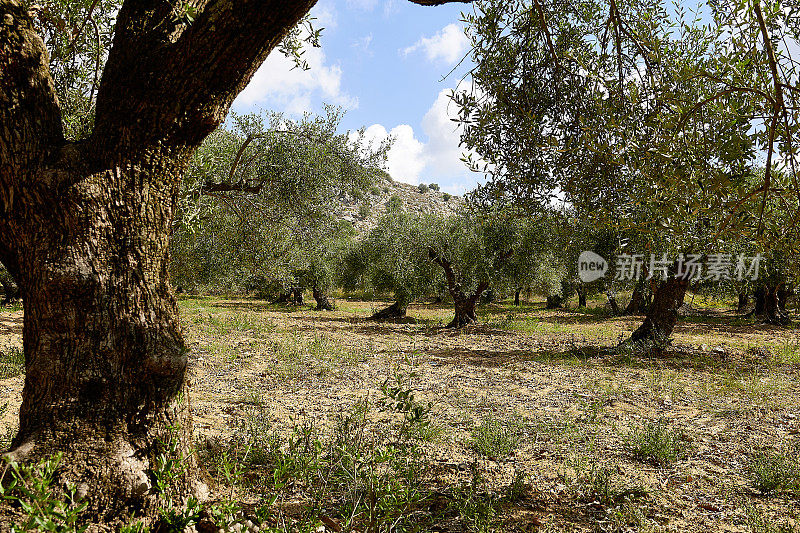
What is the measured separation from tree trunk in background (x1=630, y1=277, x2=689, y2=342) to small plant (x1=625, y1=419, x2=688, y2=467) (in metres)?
9.56

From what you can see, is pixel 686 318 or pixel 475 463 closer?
pixel 475 463

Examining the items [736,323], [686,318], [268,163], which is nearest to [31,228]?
[268,163]

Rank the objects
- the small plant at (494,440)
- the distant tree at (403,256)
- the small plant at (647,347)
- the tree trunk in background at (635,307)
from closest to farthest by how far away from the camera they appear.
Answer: the small plant at (494,440) → the small plant at (647,347) → the distant tree at (403,256) → the tree trunk in background at (635,307)

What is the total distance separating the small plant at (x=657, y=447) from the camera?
550 cm

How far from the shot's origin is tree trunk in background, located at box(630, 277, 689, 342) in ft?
48.1

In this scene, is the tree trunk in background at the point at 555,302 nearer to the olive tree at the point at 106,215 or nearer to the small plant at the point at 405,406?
the small plant at the point at 405,406

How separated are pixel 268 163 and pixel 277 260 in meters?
2.83

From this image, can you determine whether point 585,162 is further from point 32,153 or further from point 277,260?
point 277,260

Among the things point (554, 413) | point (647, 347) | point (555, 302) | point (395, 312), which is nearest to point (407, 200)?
point (555, 302)

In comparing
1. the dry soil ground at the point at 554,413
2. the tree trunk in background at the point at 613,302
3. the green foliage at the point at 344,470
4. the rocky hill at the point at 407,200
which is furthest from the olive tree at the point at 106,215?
the rocky hill at the point at 407,200

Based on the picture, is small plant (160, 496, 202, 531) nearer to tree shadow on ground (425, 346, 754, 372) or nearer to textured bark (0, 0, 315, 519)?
textured bark (0, 0, 315, 519)

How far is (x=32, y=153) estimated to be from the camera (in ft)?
9.39

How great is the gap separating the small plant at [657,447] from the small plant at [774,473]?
0.71m

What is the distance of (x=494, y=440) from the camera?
5672 millimetres
